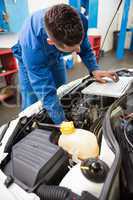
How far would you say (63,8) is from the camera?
76cm

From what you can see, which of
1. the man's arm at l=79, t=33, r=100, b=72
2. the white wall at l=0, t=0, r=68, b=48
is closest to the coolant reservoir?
the man's arm at l=79, t=33, r=100, b=72

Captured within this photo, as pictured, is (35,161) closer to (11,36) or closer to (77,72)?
(11,36)

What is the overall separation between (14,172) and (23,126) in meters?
0.24

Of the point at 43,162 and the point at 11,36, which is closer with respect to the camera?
the point at 43,162

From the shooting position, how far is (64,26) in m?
0.72

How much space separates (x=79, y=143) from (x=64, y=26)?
481mm

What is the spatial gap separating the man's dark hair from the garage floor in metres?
1.64

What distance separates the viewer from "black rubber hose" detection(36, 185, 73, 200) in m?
0.44

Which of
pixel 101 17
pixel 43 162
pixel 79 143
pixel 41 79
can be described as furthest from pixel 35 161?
pixel 101 17

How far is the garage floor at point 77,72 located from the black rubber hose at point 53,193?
1.76 m

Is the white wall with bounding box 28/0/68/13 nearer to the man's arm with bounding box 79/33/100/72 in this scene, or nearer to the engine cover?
the man's arm with bounding box 79/33/100/72

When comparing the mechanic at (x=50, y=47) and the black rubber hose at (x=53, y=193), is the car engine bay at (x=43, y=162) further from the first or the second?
the mechanic at (x=50, y=47)

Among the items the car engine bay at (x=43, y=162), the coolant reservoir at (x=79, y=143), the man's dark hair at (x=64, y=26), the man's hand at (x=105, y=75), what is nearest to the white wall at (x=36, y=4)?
the man's hand at (x=105, y=75)

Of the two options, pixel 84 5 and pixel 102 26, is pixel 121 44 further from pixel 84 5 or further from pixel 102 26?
pixel 84 5
